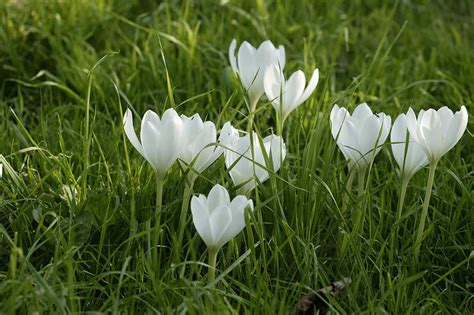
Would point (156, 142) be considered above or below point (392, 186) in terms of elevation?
above

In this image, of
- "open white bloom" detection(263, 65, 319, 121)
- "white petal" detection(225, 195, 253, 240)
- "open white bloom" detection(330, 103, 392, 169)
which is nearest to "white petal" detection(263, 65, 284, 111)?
"open white bloom" detection(263, 65, 319, 121)

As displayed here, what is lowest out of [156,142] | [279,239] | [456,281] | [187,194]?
[456,281]

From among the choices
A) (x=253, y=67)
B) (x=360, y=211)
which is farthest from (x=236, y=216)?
(x=253, y=67)

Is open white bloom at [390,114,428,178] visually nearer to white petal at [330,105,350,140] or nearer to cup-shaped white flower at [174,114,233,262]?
white petal at [330,105,350,140]

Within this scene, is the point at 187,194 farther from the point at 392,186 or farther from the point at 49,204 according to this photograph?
the point at 392,186

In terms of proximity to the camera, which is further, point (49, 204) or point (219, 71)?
point (219, 71)

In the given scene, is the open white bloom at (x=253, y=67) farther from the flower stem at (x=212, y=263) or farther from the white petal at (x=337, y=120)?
the flower stem at (x=212, y=263)

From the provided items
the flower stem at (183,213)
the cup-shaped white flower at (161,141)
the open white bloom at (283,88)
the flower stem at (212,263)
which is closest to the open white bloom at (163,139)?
the cup-shaped white flower at (161,141)

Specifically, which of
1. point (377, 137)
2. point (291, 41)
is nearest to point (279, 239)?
point (377, 137)
